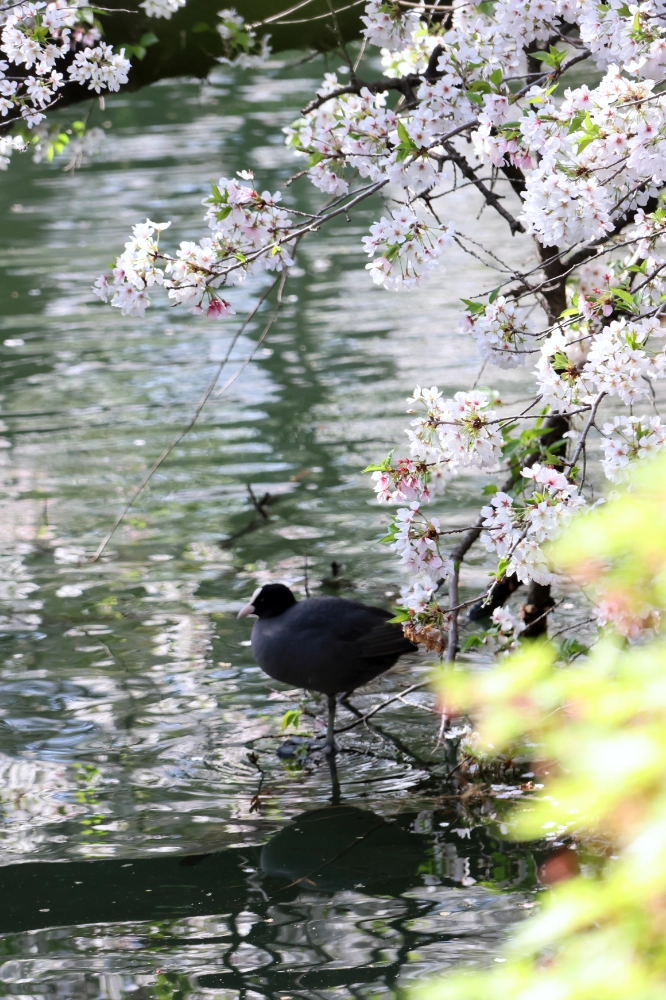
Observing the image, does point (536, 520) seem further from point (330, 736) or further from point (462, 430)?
point (330, 736)

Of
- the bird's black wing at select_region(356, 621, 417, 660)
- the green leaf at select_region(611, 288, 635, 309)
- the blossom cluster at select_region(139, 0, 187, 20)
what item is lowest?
the bird's black wing at select_region(356, 621, 417, 660)

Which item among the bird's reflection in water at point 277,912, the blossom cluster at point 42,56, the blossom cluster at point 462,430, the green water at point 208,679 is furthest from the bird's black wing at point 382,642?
the blossom cluster at point 42,56

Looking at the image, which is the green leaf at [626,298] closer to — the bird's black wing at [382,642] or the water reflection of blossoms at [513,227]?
the water reflection of blossoms at [513,227]

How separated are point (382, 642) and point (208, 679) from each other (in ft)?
3.40

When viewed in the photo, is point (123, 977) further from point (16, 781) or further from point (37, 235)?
point (37, 235)

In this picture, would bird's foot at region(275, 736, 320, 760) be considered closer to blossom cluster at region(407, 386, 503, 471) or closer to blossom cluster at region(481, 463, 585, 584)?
blossom cluster at region(407, 386, 503, 471)

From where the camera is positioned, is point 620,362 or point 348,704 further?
point 348,704

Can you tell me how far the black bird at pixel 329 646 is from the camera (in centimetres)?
458

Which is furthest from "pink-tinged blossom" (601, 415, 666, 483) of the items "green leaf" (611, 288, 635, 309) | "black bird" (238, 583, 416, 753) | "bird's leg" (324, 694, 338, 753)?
"bird's leg" (324, 694, 338, 753)

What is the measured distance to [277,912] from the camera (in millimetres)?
3723

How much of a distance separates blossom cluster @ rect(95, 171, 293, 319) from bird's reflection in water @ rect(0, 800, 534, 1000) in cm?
186

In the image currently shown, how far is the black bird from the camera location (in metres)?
4.58

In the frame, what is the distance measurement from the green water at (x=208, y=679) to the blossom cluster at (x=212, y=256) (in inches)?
70.7

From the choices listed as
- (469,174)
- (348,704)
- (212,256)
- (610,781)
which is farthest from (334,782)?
(610,781)
